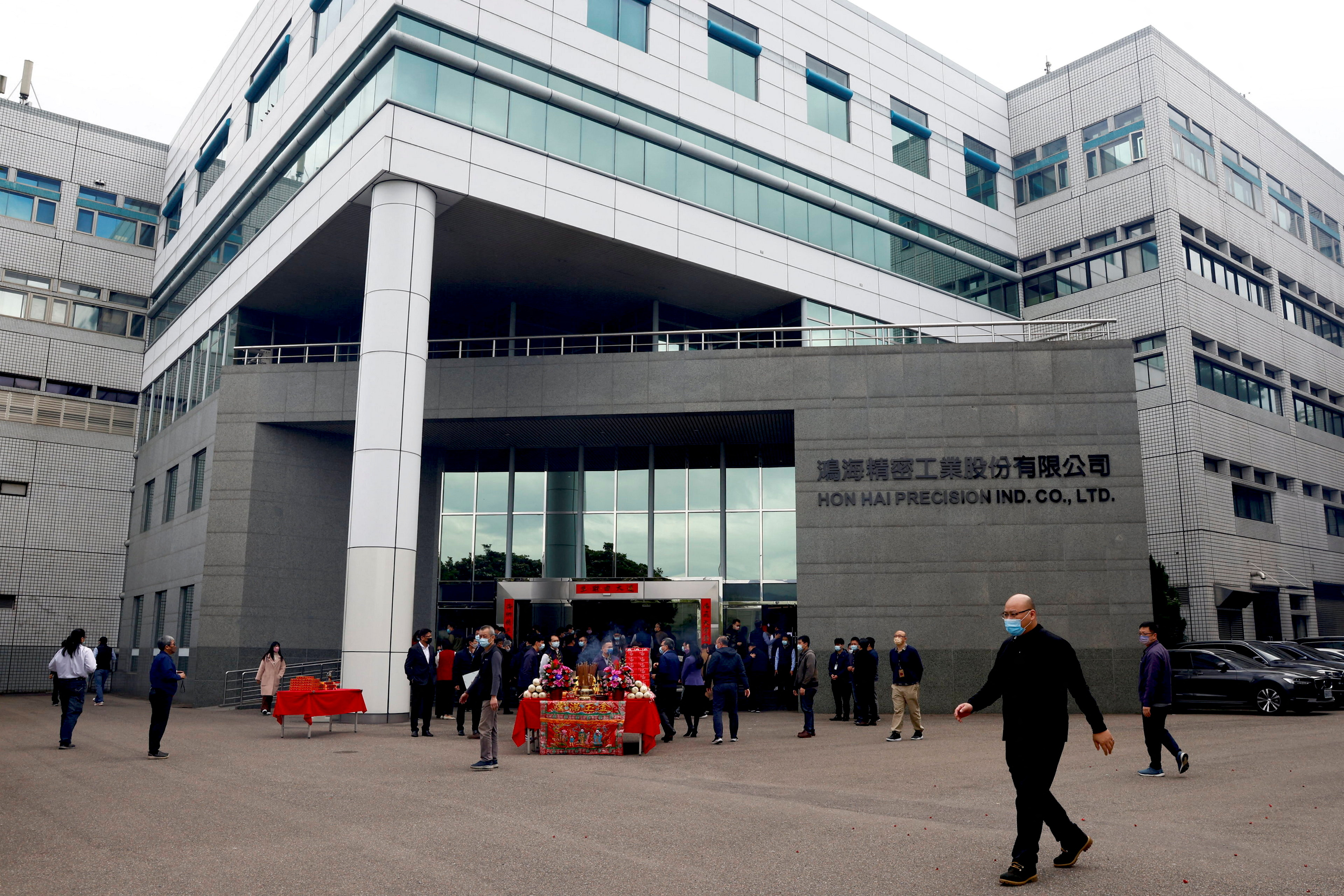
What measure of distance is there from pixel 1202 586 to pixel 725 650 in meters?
22.9

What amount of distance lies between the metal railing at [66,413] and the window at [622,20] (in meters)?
22.1

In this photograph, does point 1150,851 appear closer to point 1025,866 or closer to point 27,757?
point 1025,866

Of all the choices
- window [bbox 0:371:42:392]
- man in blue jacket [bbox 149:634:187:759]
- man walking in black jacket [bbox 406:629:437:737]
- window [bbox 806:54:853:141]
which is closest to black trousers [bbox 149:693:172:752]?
man in blue jacket [bbox 149:634:187:759]

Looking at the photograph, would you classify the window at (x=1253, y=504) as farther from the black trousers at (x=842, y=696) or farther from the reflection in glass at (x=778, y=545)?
the black trousers at (x=842, y=696)

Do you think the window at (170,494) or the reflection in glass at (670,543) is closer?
the reflection in glass at (670,543)

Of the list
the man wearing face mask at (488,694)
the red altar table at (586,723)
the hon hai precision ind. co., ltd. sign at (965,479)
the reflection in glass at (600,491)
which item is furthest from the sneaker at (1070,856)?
the reflection in glass at (600,491)

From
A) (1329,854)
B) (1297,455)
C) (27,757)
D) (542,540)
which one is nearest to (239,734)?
(27,757)

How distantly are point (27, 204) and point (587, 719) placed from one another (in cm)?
3164

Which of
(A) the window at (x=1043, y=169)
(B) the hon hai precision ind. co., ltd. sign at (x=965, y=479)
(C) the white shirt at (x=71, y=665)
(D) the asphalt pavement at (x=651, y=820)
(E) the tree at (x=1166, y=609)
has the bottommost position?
(D) the asphalt pavement at (x=651, y=820)

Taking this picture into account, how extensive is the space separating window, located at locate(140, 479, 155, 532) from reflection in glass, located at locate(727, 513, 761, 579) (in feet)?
60.3

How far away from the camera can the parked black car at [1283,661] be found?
20047 mm

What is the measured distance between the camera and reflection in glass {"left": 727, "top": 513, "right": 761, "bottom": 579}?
2516 cm

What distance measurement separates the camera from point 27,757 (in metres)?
12.9

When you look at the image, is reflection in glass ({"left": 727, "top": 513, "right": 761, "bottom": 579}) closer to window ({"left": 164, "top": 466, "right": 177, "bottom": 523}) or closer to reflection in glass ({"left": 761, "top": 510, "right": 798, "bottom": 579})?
reflection in glass ({"left": 761, "top": 510, "right": 798, "bottom": 579})
